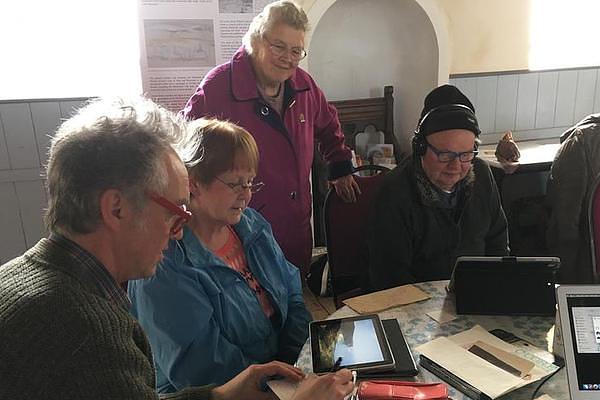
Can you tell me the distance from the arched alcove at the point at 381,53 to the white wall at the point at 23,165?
5.09ft

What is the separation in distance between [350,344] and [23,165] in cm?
218

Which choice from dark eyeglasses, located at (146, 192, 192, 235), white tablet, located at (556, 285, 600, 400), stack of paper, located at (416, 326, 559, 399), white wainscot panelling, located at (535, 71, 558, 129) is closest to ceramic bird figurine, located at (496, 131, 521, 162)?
white wainscot panelling, located at (535, 71, 558, 129)

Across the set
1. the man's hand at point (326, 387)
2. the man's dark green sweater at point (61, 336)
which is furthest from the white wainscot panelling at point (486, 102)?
the man's dark green sweater at point (61, 336)

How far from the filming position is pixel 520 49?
3498 mm

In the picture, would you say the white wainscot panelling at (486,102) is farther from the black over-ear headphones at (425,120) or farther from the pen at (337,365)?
the pen at (337,365)

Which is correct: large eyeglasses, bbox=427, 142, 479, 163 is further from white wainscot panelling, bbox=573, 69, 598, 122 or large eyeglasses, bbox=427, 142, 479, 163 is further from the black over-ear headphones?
white wainscot panelling, bbox=573, 69, 598, 122

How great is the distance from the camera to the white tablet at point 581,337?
0.95 meters

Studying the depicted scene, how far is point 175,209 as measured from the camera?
87cm

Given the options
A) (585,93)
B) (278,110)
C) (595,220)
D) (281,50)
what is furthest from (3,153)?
(585,93)

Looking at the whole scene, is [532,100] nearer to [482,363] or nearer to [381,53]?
[381,53]

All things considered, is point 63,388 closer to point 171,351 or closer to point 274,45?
point 171,351

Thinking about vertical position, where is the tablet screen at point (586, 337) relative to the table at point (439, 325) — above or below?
above

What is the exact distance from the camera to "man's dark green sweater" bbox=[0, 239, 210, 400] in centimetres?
67

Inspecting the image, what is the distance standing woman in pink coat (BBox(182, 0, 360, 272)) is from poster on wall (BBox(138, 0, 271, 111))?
Result: 2.14ft
